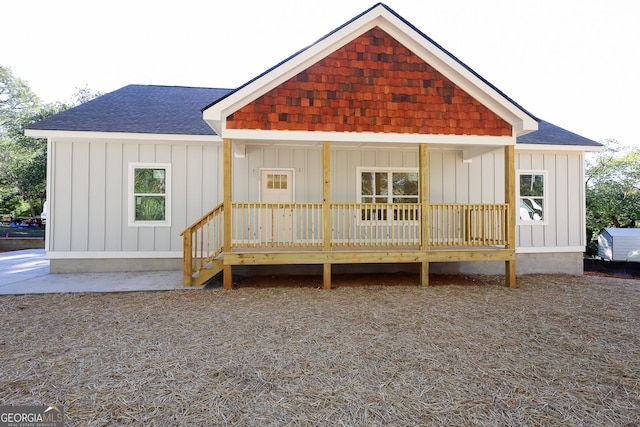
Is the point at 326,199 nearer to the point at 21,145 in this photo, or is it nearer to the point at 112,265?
the point at 112,265

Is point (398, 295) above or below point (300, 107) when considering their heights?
below

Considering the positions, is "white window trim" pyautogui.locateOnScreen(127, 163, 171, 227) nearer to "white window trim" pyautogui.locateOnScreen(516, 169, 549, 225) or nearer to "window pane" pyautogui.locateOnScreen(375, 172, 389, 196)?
"window pane" pyautogui.locateOnScreen(375, 172, 389, 196)

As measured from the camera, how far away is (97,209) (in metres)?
7.96

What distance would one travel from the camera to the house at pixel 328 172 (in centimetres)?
645

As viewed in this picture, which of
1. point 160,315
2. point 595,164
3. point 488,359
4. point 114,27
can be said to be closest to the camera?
point 488,359

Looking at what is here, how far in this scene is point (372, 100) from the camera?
6.57 metres

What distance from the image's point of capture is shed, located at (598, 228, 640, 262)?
42.2 feet

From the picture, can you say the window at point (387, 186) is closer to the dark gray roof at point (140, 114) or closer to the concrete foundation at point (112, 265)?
the dark gray roof at point (140, 114)

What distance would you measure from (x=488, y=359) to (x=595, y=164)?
78.6 ft

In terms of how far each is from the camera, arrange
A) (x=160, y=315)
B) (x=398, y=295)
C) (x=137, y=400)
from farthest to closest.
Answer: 1. (x=398, y=295)
2. (x=160, y=315)
3. (x=137, y=400)

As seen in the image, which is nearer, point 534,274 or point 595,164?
point 534,274

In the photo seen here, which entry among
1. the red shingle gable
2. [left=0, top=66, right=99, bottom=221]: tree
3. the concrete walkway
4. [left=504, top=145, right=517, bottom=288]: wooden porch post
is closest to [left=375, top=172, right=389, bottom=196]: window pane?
the red shingle gable

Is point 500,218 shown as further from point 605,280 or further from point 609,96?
point 609,96

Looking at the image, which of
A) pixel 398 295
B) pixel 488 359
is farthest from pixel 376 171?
pixel 488 359
